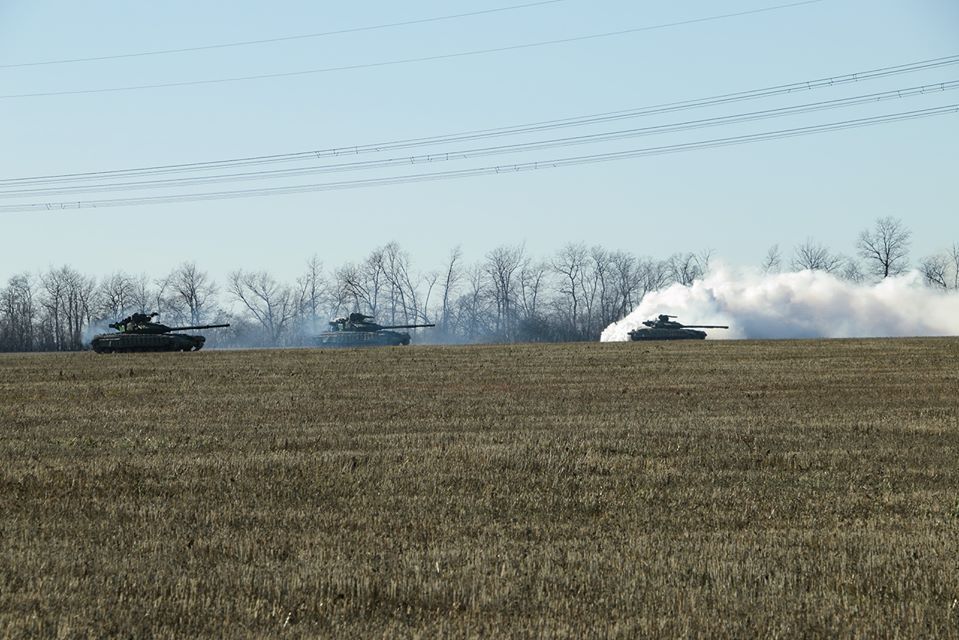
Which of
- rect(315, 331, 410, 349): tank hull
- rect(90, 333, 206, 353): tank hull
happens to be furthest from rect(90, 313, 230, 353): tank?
rect(315, 331, 410, 349): tank hull

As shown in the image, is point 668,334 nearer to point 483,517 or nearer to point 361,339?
point 361,339

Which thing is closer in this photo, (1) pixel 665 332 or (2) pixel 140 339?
(2) pixel 140 339

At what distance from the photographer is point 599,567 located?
11484 millimetres

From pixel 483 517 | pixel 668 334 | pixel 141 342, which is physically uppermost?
pixel 141 342

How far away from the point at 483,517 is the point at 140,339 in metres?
51.0

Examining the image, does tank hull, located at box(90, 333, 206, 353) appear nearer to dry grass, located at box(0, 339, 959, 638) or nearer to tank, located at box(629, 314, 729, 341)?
tank, located at box(629, 314, 729, 341)

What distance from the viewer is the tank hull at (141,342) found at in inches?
2432

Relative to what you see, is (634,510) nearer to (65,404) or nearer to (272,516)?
(272,516)

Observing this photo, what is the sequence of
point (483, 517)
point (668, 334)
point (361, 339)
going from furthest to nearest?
point (361, 339)
point (668, 334)
point (483, 517)

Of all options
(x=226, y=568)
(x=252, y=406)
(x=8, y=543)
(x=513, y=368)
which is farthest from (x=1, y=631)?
(x=513, y=368)

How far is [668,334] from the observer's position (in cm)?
7419

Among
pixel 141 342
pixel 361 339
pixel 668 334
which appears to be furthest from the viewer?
pixel 361 339

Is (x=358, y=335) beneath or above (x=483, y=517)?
above

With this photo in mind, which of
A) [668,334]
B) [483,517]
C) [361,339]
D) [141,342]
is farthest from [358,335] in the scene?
[483,517]
